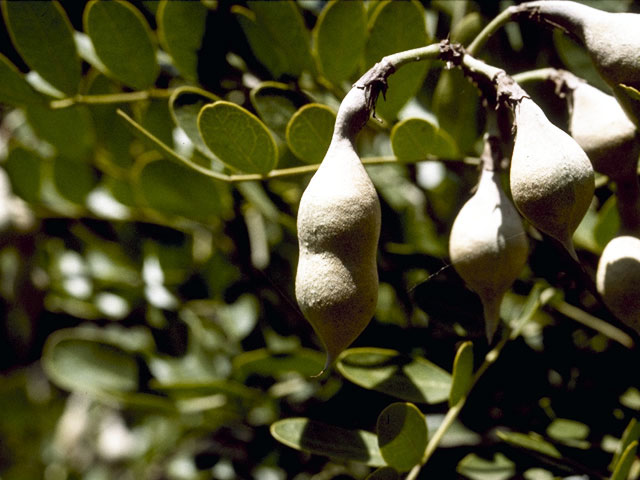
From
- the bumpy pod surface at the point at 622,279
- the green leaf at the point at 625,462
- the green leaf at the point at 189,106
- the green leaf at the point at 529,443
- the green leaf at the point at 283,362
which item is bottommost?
the green leaf at the point at 283,362

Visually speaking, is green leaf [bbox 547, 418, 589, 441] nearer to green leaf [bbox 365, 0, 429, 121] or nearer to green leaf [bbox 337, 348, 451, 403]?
green leaf [bbox 337, 348, 451, 403]

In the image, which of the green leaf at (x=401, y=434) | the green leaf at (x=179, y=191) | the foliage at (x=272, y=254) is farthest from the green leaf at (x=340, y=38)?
the green leaf at (x=401, y=434)

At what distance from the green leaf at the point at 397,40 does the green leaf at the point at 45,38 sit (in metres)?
0.47

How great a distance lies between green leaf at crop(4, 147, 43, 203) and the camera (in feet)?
5.20

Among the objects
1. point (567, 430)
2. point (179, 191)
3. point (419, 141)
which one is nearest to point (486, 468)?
point (567, 430)

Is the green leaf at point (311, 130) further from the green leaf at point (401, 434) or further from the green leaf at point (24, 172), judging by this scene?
the green leaf at point (24, 172)

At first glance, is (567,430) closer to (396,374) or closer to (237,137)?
(396,374)

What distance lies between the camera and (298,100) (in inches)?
41.4

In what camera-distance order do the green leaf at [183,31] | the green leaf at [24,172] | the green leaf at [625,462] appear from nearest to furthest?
the green leaf at [625,462], the green leaf at [183,31], the green leaf at [24,172]

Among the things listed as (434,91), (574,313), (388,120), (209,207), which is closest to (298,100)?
(388,120)

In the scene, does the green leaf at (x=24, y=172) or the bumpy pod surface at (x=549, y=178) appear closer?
the bumpy pod surface at (x=549, y=178)

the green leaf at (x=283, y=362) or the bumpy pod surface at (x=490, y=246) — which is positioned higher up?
the bumpy pod surface at (x=490, y=246)

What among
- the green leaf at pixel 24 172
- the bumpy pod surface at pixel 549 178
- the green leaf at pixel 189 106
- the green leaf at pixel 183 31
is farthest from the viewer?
the green leaf at pixel 24 172

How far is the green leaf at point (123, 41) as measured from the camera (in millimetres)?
1127
